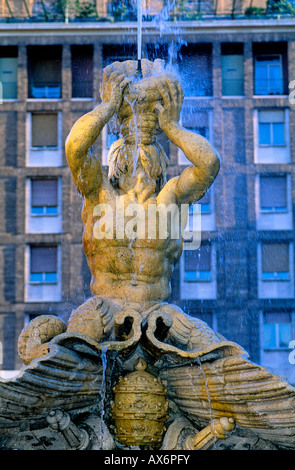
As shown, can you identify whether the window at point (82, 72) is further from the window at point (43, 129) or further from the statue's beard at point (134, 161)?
the statue's beard at point (134, 161)

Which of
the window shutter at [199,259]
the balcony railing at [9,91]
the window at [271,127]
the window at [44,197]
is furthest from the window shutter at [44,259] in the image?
the window at [271,127]

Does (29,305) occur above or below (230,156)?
below

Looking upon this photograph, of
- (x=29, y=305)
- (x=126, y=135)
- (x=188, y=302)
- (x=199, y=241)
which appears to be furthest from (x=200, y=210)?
(x=126, y=135)

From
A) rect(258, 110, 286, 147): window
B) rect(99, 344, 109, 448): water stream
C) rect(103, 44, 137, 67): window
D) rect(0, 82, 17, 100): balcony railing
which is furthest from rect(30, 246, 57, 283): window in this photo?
rect(99, 344, 109, 448): water stream

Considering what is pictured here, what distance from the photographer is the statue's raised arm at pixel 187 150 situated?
21.5 ft

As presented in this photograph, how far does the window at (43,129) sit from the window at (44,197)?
4.72 ft

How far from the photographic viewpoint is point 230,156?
35.1 m

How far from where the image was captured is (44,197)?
121ft

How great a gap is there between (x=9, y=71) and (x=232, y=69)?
8578 millimetres

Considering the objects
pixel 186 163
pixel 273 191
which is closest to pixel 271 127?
pixel 273 191

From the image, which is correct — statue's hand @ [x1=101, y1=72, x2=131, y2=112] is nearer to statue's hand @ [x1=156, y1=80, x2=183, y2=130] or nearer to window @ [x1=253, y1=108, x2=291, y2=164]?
statue's hand @ [x1=156, y1=80, x2=183, y2=130]

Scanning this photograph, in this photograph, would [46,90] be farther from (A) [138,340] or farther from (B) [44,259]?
(A) [138,340]

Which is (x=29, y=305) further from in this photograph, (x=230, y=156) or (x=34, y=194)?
(x=230, y=156)

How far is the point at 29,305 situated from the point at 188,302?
18.7ft
